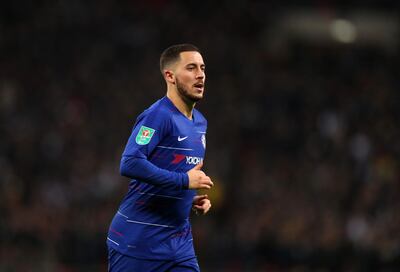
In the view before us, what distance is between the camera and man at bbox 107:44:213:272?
19.2 ft

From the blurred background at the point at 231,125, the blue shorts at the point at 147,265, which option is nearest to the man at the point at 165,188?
the blue shorts at the point at 147,265

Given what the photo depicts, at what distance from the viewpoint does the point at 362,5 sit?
22922 millimetres

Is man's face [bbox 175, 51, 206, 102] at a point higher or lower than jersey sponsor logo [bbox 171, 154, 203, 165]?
higher

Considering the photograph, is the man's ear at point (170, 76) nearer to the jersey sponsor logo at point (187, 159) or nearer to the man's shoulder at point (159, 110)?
the man's shoulder at point (159, 110)

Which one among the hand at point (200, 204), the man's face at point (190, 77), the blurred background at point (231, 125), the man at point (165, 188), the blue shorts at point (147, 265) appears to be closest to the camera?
the man at point (165, 188)

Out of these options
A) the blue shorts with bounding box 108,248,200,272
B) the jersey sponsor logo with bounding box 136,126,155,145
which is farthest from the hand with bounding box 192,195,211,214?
the jersey sponsor logo with bounding box 136,126,155,145

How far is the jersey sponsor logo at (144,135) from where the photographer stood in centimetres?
579

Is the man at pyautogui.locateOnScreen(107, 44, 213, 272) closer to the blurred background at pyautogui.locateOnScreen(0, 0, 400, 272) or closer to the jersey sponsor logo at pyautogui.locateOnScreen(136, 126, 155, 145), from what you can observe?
the jersey sponsor logo at pyautogui.locateOnScreen(136, 126, 155, 145)

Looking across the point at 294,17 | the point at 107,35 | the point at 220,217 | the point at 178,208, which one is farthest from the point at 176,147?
the point at 294,17

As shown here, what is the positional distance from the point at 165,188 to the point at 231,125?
38.5 feet

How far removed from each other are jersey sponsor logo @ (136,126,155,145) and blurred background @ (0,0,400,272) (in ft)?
20.3

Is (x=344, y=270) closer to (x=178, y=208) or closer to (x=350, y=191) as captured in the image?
(x=350, y=191)

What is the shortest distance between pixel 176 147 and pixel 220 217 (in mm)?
9761

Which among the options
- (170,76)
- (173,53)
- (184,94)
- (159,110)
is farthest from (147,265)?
(173,53)
